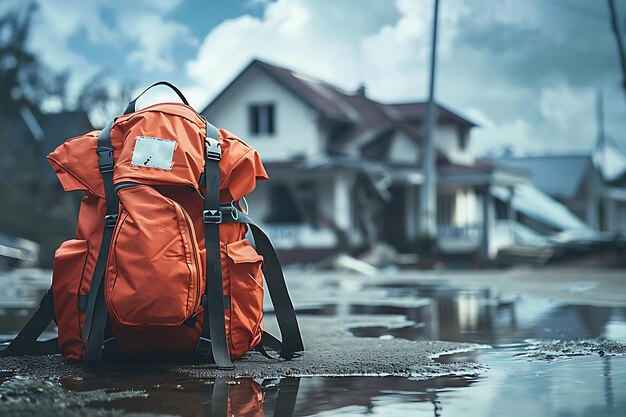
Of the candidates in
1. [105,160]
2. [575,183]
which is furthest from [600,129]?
[105,160]

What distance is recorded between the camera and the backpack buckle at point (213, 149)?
6.07m

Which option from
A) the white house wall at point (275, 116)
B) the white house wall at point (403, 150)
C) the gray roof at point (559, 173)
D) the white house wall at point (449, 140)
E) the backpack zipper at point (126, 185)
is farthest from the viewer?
the gray roof at point (559, 173)

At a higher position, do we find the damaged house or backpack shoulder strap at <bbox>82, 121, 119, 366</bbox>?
the damaged house

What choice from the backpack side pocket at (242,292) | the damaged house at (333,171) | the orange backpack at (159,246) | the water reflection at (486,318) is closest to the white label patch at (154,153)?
the orange backpack at (159,246)

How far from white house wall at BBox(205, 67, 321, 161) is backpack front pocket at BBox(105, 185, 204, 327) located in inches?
1035

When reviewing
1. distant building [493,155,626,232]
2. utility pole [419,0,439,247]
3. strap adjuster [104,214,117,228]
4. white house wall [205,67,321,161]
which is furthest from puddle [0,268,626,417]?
distant building [493,155,626,232]

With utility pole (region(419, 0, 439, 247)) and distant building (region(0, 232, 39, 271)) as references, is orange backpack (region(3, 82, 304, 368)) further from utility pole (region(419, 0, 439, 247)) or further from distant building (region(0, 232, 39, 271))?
utility pole (region(419, 0, 439, 247))

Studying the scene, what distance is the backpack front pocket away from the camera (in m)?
5.59

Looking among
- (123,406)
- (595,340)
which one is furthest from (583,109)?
(123,406)

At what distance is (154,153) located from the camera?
5898 millimetres

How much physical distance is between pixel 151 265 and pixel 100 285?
0.44 metres

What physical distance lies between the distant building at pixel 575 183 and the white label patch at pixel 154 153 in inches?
1763

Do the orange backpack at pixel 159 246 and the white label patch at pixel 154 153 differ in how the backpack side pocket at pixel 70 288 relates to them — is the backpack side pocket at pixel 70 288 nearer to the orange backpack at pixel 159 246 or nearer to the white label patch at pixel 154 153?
the orange backpack at pixel 159 246

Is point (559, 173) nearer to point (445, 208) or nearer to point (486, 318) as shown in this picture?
point (445, 208)
